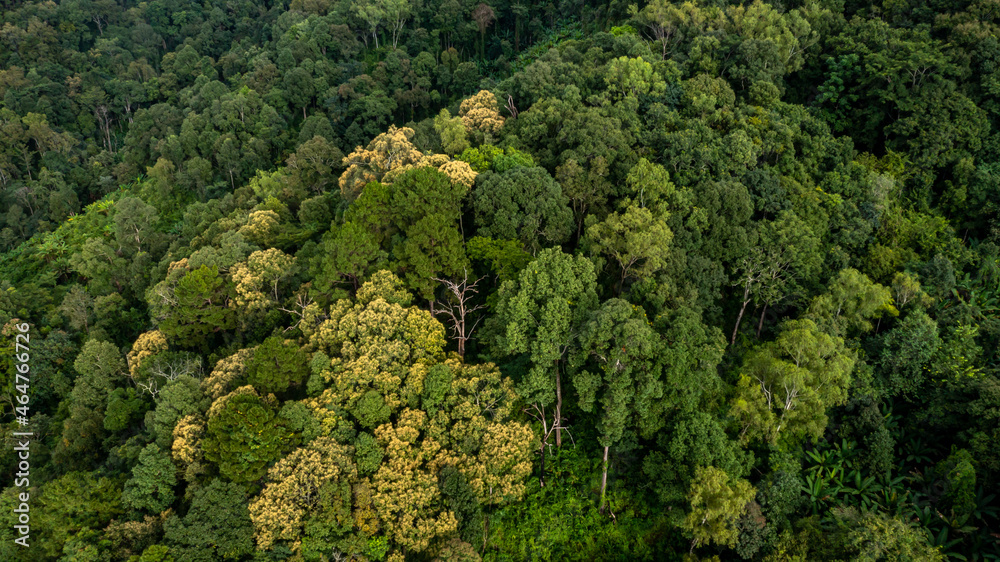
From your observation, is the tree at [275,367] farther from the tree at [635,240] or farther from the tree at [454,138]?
the tree at [454,138]

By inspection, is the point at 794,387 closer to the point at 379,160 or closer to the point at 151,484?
the point at 379,160

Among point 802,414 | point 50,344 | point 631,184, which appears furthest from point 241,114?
point 802,414

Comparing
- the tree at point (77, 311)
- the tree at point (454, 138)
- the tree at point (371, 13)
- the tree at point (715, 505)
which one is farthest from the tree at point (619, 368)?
the tree at point (371, 13)

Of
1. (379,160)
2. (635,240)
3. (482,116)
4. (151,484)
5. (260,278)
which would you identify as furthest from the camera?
(482,116)

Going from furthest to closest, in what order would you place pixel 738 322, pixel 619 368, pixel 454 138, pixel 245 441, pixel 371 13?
1. pixel 371 13
2. pixel 454 138
3. pixel 738 322
4. pixel 245 441
5. pixel 619 368

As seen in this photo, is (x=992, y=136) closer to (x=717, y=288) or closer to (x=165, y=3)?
(x=717, y=288)

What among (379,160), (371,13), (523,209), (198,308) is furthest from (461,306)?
(371,13)

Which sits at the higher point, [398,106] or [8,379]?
[398,106]
